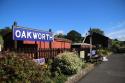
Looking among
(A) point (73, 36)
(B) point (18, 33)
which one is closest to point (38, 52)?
(B) point (18, 33)

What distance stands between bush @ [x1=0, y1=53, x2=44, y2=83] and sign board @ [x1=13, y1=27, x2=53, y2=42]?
272 centimetres

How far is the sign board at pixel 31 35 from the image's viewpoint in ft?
36.7

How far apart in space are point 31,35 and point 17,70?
469 centimetres

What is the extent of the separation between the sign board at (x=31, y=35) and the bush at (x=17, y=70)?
2.72 meters

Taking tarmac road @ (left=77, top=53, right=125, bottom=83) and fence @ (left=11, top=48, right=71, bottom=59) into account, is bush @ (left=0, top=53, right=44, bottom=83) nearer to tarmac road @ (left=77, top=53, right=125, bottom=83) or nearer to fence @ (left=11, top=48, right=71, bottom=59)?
fence @ (left=11, top=48, right=71, bottom=59)

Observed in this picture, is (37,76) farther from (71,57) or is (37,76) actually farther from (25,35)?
(71,57)

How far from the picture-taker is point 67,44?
93.0ft

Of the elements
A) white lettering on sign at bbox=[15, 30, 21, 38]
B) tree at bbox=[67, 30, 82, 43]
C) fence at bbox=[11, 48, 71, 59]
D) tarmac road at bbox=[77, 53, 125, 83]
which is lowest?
tarmac road at bbox=[77, 53, 125, 83]

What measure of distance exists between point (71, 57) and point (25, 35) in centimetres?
331

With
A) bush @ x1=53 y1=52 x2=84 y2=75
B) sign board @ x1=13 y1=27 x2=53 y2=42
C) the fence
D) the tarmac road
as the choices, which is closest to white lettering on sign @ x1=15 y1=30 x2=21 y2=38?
sign board @ x1=13 y1=27 x2=53 y2=42

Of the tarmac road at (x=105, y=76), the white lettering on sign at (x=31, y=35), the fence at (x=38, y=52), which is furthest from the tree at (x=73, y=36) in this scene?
the white lettering on sign at (x=31, y=35)

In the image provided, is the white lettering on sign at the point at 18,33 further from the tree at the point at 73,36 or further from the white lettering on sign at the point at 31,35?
the tree at the point at 73,36

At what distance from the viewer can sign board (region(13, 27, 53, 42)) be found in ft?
36.7

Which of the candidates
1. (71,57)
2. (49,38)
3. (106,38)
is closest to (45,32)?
(49,38)
